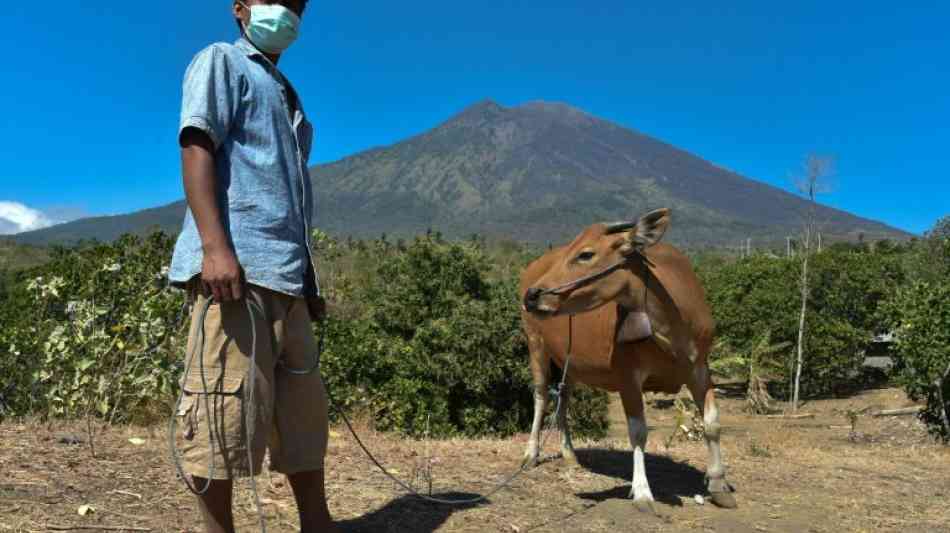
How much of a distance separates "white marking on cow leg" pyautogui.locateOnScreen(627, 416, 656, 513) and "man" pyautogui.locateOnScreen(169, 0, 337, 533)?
9.07 ft

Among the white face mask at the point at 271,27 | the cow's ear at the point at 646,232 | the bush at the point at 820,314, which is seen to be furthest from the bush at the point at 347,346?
the bush at the point at 820,314

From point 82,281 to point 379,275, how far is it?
333 inches

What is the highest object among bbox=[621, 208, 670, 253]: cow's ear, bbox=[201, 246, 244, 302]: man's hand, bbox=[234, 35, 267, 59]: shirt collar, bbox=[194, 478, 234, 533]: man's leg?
bbox=[234, 35, 267, 59]: shirt collar

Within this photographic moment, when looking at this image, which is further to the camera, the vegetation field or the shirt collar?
the vegetation field

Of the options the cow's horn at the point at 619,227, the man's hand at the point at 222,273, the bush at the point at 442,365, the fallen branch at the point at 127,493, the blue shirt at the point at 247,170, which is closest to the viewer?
the man's hand at the point at 222,273

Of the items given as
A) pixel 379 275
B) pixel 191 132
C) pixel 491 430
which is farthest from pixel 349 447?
pixel 379 275

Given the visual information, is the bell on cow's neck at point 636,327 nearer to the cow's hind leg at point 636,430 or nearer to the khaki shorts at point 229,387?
the cow's hind leg at point 636,430

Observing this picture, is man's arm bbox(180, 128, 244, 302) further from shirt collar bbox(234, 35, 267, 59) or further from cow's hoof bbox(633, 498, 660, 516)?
cow's hoof bbox(633, 498, 660, 516)

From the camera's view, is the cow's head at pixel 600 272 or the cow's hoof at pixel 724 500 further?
the cow's hoof at pixel 724 500

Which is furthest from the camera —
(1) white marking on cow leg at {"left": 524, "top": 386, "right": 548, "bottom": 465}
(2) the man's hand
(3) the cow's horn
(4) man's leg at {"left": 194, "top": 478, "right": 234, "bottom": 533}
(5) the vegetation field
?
(1) white marking on cow leg at {"left": 524, "top": 386, "right": 548, "bottom": 465}

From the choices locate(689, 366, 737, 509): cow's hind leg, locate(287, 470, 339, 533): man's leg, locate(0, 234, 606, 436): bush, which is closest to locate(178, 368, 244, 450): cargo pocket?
locate(287, 470, 339, 533): man's leg

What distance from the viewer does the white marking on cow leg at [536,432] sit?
6.66 metres

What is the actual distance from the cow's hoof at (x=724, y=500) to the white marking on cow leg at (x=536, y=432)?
61.6 inches

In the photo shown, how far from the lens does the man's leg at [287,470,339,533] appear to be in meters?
3.63
